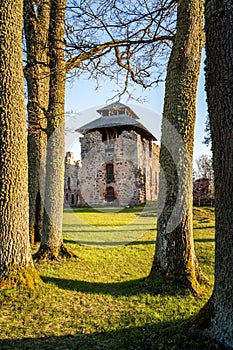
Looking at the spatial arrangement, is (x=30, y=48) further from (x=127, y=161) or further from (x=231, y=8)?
(x=127, y=161)

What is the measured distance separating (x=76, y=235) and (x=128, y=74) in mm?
5209

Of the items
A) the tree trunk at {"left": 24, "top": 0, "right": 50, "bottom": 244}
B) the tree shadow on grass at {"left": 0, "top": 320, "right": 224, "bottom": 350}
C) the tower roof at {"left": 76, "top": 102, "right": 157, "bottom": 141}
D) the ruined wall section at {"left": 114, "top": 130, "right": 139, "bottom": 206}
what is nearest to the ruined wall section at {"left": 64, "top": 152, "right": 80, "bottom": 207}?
the tower roof at {"left": 76, "top": 102, "right": 157, "bottom": 141}

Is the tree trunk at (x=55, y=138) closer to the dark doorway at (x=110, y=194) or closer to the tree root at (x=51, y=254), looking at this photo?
the tree root at (x=51, y=254)

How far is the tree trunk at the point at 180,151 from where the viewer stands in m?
4.16

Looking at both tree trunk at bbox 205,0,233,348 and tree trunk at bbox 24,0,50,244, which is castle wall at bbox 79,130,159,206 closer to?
tree trunk at bbox 24,0,50,244

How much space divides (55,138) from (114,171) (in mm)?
17103

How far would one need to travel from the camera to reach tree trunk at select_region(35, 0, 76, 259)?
6.19m

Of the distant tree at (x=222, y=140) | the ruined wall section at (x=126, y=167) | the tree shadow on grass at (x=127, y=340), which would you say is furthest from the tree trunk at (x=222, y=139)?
the ruined wall section at (x=126, y=167)

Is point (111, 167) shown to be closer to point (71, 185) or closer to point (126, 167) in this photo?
point (126, 167)

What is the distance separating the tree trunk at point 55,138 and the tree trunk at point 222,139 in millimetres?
4260

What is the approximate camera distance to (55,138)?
20.7 feet

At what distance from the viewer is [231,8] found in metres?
2.25

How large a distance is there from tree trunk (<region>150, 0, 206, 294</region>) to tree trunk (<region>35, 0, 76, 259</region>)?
2633 mm

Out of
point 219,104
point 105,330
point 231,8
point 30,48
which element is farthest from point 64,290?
point 30,48
